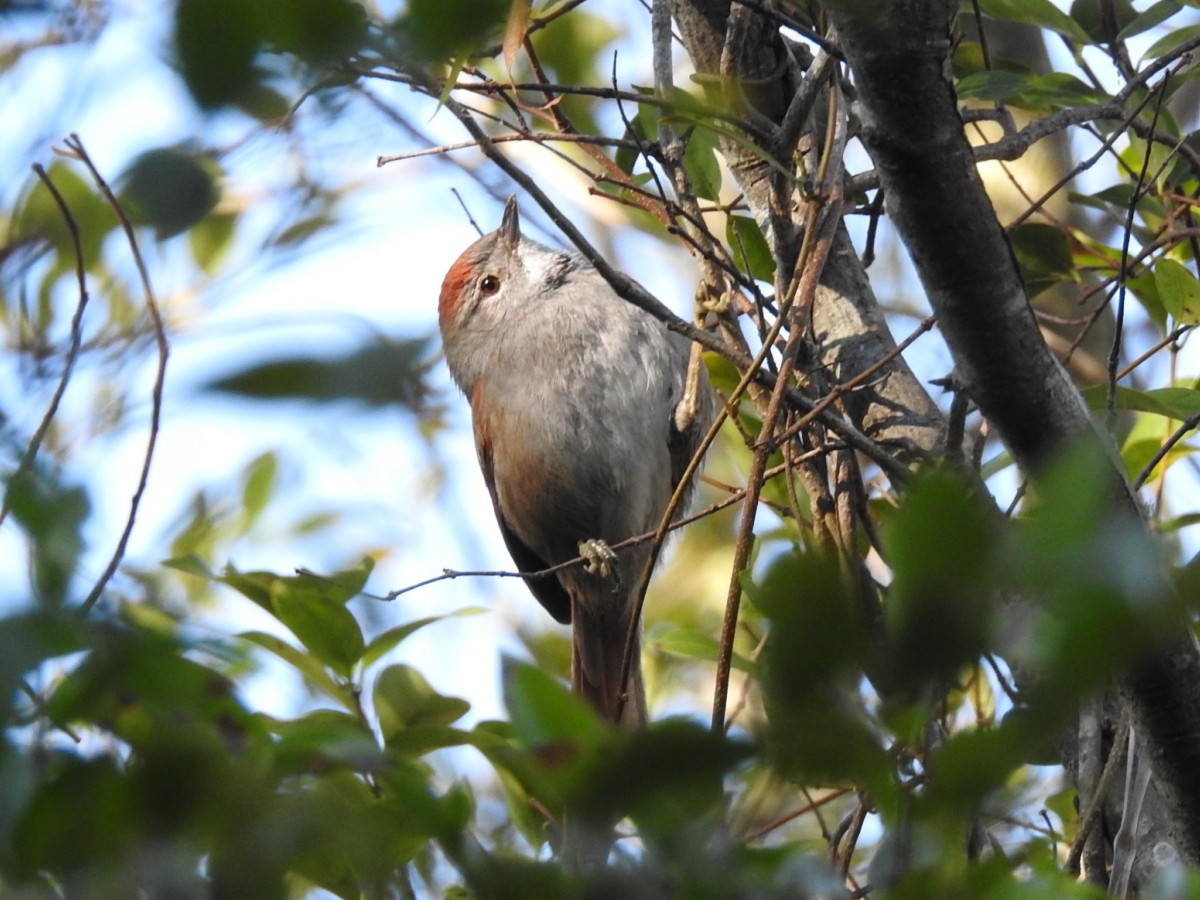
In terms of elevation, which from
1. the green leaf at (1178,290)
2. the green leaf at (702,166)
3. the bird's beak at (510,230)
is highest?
the bird's beak at (510,230)

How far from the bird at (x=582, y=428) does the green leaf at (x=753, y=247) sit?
2.55 feet

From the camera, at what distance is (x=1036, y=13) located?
112 inches

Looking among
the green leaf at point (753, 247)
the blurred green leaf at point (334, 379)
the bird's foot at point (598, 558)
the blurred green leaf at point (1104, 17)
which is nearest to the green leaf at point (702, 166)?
the green leaf at point (753, 247)

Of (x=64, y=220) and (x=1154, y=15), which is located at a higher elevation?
(x=1154, y=15)

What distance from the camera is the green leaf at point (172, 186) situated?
777 mm

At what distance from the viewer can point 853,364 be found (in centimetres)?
304

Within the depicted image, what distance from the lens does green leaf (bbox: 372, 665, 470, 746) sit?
2.24 meters

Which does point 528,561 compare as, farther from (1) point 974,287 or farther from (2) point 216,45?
(2) point 216,45

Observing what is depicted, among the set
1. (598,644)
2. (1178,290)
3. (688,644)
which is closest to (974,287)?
(1178,290)

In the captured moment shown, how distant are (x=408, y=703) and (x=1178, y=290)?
1858 mm

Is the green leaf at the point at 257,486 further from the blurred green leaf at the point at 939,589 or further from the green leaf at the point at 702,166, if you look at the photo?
the green leaf at the point at 702,166

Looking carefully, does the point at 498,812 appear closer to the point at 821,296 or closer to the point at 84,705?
the point at 821,296

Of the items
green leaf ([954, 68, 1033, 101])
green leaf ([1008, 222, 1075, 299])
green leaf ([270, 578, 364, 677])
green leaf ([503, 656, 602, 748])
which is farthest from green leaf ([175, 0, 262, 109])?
green leaf ([1008, 222, 1075, 299])

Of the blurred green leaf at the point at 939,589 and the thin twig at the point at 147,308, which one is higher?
the thin twig at the point at 147,308
